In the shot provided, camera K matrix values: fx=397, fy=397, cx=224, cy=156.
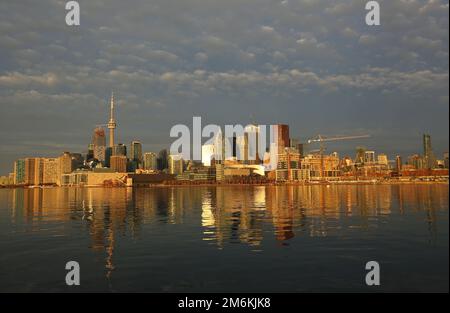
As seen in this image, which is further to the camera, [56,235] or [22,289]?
[56,235]

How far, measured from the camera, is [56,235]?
50219 mm

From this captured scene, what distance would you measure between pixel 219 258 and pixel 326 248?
11215 mm

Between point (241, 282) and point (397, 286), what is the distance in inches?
400

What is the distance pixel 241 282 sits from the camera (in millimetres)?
27203

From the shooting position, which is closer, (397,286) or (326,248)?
(397,286)

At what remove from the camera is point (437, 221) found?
58.5 meters

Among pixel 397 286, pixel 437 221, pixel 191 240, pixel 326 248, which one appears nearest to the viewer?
pixel 397 286

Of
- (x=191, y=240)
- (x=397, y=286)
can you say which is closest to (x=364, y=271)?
(x=397, y=286)

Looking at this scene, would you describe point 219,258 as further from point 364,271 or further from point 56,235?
point 56,235

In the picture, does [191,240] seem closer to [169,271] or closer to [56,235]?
[169,271]
